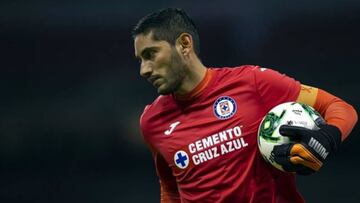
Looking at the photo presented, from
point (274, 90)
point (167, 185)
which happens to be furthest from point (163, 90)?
point (167, 185)

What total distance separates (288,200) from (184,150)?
0.48 m

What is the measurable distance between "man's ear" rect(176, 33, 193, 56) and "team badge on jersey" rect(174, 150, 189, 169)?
42 cm

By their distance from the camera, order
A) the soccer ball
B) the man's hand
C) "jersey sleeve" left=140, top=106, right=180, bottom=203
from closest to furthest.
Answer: the man's hand
the soccer ball
"jersey sleeve" left=140, top=106, right=180, bottom=203

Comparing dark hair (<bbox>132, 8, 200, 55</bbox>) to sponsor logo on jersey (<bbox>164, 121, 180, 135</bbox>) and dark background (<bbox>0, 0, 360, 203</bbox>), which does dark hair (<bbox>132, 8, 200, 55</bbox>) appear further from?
dark background (<bbox>0, 0, 360, 203</bbox>)

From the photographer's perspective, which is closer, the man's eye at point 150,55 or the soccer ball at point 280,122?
the soccer ball at point 280,122

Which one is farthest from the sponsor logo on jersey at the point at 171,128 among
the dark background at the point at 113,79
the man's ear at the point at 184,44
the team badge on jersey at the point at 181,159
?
the dark background at the point at 113,79

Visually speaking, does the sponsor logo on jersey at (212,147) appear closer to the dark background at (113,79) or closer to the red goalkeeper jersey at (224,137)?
the red goalkeeper jersey at (224,137)

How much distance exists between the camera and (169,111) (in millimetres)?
3418

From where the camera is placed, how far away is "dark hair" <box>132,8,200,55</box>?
10.8 feet

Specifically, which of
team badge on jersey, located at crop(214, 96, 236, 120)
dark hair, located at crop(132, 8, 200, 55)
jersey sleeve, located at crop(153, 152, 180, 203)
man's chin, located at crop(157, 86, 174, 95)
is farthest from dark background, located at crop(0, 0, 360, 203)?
man's chin, located at crop(157, 86, 174, 95)

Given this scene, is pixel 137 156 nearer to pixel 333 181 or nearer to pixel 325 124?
pixel 333 181

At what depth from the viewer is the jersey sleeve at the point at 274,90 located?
3.21 meters

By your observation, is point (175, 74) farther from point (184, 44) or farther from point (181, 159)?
point (181, 159)

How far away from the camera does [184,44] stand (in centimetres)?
338
